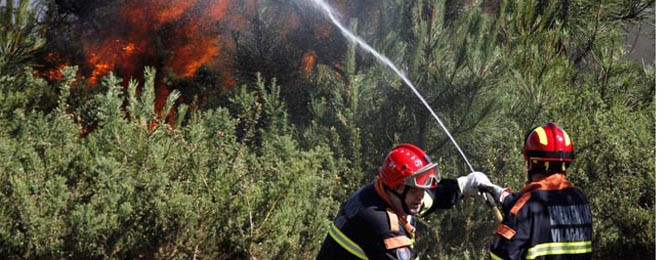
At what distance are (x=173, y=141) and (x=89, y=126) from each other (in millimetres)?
1503

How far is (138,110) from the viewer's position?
680 cm

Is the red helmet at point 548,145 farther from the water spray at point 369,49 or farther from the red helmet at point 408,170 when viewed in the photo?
the water spray at point 369,49

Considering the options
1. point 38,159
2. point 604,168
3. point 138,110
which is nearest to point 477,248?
point 604,168

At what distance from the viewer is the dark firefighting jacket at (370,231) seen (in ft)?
12.8

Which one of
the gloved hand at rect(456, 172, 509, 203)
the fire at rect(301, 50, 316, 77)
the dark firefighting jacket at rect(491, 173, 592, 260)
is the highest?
the fire at rect(301, 50, 316, 77)

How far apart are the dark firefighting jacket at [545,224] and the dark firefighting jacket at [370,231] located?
45 cm

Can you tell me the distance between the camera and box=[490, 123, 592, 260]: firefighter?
161 inches

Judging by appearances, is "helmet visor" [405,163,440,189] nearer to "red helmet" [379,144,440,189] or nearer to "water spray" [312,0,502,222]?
"red helmet" [379,144,440,189]

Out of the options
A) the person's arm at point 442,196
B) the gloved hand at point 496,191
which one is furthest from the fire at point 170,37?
the gloved hand at point 496,191

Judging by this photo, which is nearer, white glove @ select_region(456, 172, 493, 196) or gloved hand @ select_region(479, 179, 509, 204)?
gloved hand @ select_region(479, 179, 509, 204)

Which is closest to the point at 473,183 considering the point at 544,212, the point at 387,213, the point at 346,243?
the point at 544,212

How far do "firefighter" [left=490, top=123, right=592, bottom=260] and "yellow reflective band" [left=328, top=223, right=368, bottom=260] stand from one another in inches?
24.4

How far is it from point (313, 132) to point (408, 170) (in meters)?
3.79

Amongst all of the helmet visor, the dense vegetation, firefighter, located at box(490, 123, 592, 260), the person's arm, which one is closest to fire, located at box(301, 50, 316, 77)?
the dense vegetation
